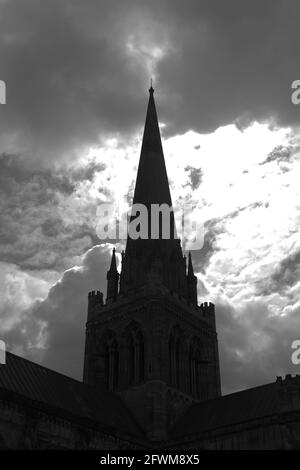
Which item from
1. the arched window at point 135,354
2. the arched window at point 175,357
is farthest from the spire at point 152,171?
the arched window at point 175,357

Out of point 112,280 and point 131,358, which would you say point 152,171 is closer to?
point 112,280

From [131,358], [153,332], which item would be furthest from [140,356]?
[153,332]

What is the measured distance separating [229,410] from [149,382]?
18.9 feet

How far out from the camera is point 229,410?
37500 millimetres

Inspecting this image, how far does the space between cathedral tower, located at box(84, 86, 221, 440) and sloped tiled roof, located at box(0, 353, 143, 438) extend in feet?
5.92

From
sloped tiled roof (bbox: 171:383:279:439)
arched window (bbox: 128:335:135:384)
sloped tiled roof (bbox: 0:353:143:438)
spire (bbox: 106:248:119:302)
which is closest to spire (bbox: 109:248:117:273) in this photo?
spire (bbox: 106:248:119:302)

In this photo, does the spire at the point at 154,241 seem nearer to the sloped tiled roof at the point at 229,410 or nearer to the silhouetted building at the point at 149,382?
the silhouetted building at the point at 149,382

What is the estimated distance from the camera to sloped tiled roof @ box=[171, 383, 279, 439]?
3475cm

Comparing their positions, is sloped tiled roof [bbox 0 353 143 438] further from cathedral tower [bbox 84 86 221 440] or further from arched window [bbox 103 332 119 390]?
arched window [bbox 103 332 119 390]

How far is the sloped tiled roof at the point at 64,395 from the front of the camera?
31.5 m

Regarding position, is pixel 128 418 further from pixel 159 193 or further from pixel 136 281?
pixel 159 193

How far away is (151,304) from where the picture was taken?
42562 mm
